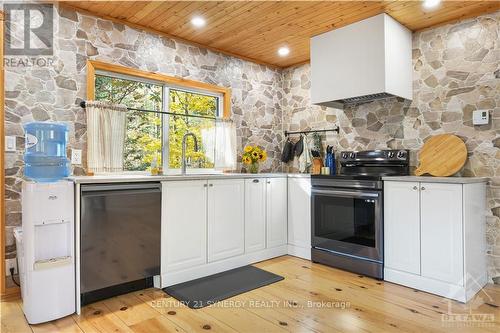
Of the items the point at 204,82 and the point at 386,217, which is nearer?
the point at 386,217

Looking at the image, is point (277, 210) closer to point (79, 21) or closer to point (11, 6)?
point (79, 21)

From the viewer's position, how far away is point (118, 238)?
2584 millimetres

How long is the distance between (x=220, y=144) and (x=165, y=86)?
93 centimetres

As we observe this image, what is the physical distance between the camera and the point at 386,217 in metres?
3.07

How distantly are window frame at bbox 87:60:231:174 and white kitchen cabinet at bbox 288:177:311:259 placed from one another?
40.9 inches

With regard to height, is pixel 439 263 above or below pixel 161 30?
below

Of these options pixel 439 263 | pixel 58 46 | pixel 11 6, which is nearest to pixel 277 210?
pixel 439 263

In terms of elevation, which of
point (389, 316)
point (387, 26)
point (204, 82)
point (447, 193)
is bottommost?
point (389, 316)

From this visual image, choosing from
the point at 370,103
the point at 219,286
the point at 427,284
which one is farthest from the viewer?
the point at 370,103

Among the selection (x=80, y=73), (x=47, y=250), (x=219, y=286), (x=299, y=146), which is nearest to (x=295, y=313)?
(x=219, y=286)

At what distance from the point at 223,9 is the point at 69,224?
7.36 ft

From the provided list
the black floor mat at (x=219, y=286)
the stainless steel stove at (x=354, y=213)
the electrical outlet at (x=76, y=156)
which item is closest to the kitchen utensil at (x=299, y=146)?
the stainless steel stove at (x=354, y=213)

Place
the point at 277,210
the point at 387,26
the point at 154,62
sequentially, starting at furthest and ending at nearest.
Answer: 1. the point at 277,210
2. the point at 154,62
3. the point at 387,26

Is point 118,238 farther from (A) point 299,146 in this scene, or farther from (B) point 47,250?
(A) point 299,146
